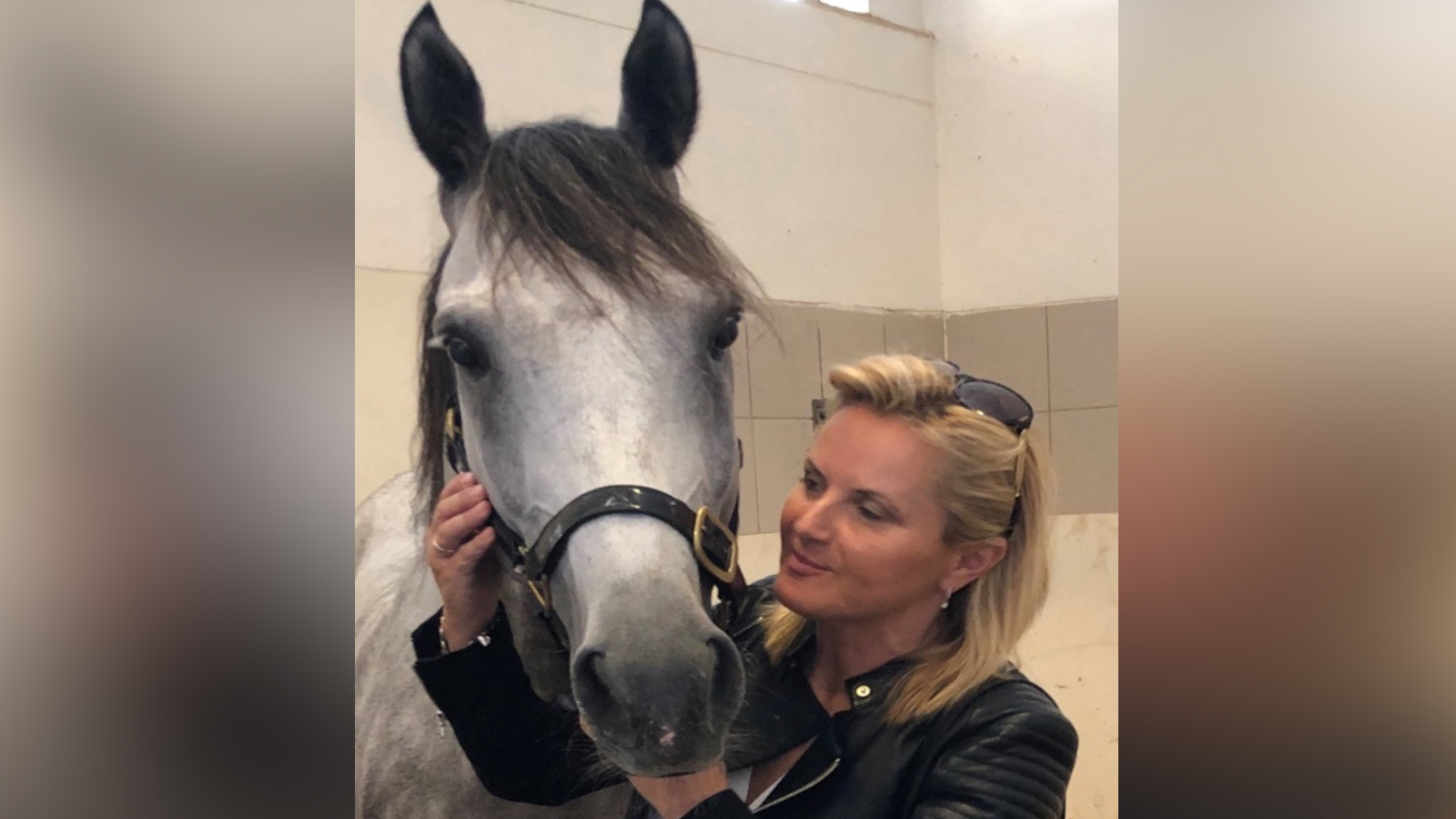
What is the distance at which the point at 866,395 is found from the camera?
4.73 ft

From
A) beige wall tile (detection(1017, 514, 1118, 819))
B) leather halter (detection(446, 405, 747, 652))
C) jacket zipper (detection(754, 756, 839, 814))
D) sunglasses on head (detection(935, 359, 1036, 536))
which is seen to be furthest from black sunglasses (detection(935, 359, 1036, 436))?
jacket zipper (detection(754, 756, 839, 814))

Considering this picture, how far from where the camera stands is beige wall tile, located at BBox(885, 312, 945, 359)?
158cm

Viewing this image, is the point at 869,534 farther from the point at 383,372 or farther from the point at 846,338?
the point at 383,372

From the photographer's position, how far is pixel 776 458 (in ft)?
4.81

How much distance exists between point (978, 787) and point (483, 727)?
56 cm

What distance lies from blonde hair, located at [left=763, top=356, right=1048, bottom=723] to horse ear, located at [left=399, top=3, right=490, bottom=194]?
540 mm

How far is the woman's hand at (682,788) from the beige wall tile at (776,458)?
306 millimetres

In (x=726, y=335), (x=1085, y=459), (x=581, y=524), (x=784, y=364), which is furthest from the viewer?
(x=1085, y=459)

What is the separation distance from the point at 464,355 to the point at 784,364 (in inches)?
17.3

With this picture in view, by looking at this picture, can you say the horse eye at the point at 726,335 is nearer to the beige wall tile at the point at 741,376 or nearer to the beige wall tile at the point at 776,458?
the beige wall tile at the point at 741,376

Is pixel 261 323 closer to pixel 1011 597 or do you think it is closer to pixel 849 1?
pixel 1011 597

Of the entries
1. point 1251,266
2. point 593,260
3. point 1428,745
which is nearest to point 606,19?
point 593,260

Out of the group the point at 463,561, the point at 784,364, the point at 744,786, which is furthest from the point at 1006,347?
the point at 463,561

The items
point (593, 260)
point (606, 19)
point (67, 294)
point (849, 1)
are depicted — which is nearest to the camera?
point (67, 294)
